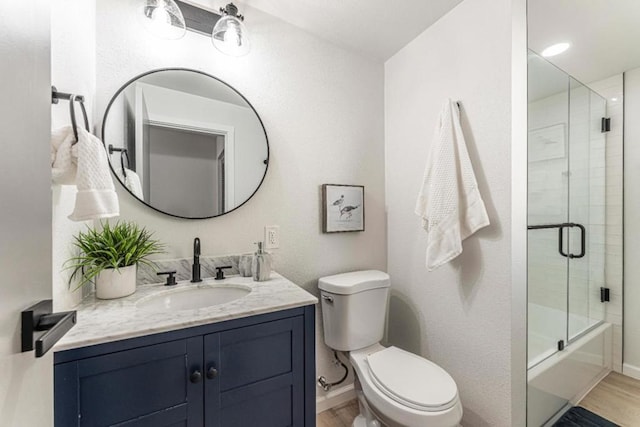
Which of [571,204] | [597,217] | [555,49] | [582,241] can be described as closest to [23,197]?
[555,49]

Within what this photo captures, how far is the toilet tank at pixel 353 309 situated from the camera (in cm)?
145

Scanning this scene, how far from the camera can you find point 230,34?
1348 mm

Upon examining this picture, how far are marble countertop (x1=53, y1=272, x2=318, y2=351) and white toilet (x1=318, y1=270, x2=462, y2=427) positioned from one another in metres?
0.41

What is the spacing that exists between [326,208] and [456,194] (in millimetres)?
726

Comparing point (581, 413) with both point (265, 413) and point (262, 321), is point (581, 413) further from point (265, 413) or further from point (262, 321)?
point (262, 321)

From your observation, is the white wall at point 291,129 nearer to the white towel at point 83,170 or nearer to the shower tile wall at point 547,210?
the white towel at point 83,170

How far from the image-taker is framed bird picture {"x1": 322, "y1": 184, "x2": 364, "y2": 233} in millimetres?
1685

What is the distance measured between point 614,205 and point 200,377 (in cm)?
293

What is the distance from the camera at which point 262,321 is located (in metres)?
0.95

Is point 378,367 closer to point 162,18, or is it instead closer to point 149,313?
point 149,313

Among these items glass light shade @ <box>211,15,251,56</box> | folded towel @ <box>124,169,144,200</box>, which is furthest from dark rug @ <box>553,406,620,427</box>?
glass light shade @ <box>211,15,251,56</box>

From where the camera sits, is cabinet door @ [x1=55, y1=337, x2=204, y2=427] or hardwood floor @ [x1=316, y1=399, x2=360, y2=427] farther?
hardwood floor @ [x1=316, y1=399, x2=360, y2=427]

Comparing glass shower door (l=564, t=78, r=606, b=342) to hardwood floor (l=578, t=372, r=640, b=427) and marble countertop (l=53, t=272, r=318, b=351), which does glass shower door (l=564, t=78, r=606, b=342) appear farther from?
marble countertop (l=53, t=272, r=318, b=351)

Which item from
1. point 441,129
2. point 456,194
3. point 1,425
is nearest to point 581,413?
point 456,194
